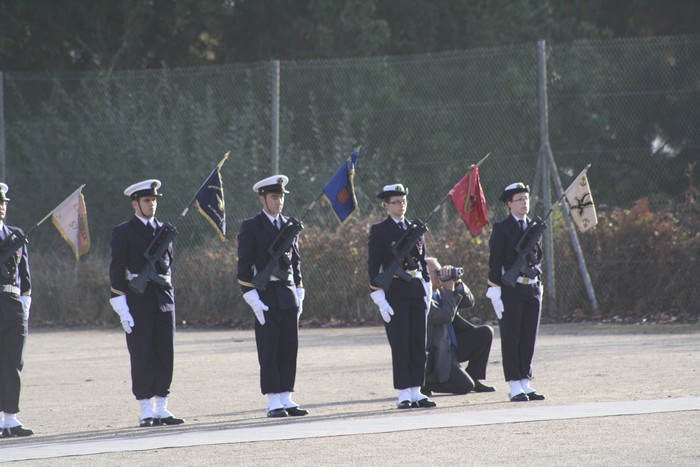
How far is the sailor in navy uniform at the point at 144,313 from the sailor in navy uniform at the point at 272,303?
69cm

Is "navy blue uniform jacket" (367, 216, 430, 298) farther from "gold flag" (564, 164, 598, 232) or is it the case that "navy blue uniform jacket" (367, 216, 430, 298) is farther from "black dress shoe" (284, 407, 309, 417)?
"gold flag" (564, 164, 598, 232)

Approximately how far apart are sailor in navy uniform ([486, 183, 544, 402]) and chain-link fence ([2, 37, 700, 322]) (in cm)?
804

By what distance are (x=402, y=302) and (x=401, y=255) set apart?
0.41 meters

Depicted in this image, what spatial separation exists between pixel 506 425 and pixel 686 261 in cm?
1023

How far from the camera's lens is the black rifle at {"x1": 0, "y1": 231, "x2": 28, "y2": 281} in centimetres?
1070

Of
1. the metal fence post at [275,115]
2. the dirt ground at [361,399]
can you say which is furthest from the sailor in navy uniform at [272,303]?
the metal fence post at [275,115]

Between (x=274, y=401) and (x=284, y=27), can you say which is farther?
(x=284, y=27)

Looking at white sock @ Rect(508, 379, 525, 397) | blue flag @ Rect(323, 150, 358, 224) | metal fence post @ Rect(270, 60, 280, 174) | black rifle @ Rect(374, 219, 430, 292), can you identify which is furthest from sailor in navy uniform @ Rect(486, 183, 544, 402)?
metal fence post @ Rect(270, 60, 280, 174)

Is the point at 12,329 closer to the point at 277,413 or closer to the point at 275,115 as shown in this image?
the point at 277,413

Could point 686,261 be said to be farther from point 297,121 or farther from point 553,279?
point 297,121

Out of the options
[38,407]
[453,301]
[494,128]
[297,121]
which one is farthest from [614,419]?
[297,121]

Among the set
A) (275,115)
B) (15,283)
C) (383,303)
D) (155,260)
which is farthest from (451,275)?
(275,115)

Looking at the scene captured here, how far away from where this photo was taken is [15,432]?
10.4 metres

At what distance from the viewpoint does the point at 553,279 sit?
1969cm
